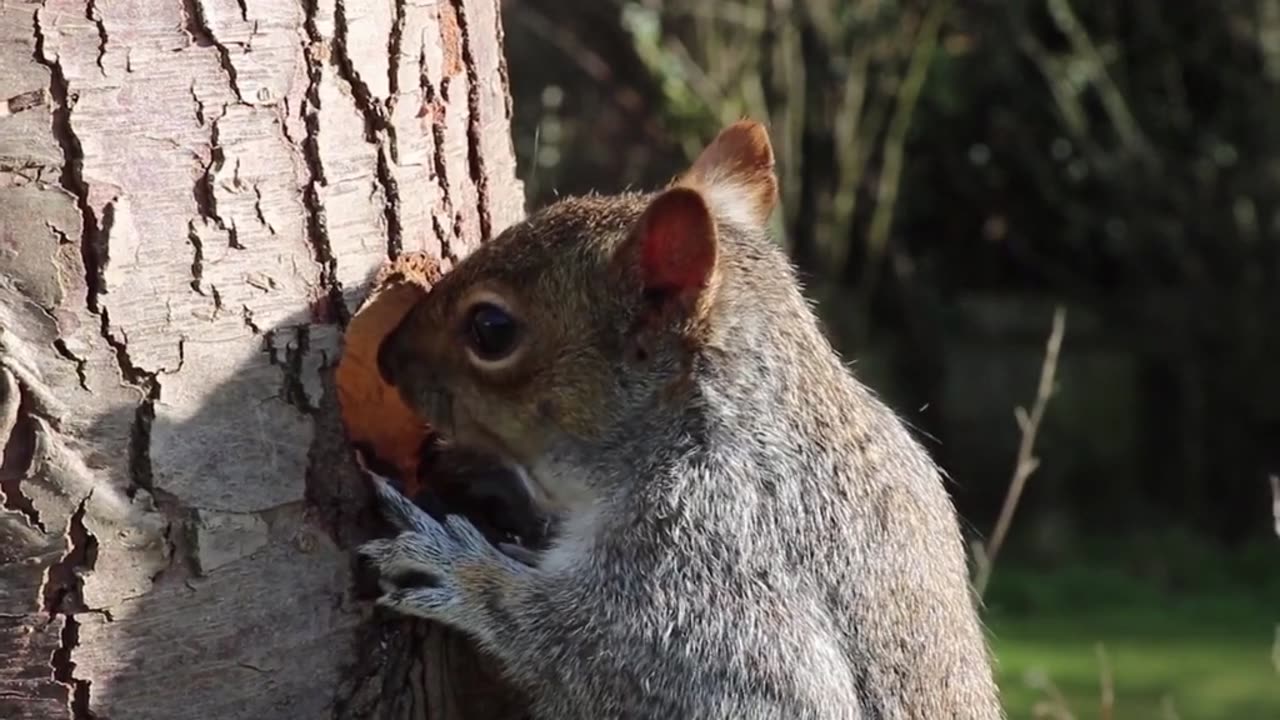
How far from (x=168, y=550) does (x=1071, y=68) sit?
6627 mm

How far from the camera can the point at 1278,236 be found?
8.26m

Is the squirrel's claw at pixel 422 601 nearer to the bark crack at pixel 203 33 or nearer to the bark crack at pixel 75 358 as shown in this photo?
the bark crack at pixel 75 358

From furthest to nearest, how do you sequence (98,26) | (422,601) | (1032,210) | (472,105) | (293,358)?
(1032,210) < (472,105) < (422,601) < (293,358) < (98,26)

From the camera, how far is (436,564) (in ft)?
7.66

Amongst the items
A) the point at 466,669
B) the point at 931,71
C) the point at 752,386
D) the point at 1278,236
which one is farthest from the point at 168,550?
the point at 1278,236

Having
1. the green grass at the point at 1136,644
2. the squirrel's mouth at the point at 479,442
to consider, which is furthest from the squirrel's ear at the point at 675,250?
the green grass at the point at 1136,644

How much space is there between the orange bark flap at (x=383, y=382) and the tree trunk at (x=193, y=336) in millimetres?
65

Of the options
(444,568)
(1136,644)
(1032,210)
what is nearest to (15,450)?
(444,568)

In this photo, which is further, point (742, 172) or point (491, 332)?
point (742, 172)

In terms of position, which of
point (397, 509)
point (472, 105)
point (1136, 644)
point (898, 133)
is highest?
point (898, 133)

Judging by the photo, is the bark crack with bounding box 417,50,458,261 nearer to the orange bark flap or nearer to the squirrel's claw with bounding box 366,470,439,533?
the orange bark flap

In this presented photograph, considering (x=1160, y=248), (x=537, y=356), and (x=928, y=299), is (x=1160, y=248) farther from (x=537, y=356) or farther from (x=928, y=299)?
(x=537, y=356)

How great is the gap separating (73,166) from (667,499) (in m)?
0.85

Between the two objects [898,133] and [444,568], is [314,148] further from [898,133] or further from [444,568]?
[898,133]
